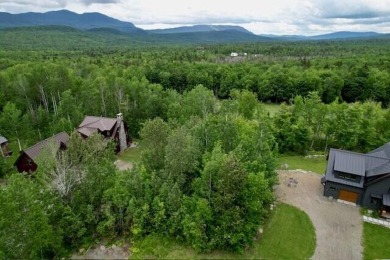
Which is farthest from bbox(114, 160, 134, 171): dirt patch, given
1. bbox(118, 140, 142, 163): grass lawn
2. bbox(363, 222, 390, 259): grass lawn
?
bbox(363, 222, 390, 259): grass lawn

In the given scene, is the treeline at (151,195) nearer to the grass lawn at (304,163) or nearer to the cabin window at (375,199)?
the cabin window at (375,199)

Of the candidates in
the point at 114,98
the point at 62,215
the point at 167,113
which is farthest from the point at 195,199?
the point at 114,98

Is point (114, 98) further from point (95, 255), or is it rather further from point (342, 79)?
point (342, 79)

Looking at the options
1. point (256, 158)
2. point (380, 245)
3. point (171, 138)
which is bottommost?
point (380, 245)

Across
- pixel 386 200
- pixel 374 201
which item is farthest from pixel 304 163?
pixel 386 200

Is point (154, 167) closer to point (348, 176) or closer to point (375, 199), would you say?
point (348, 176)

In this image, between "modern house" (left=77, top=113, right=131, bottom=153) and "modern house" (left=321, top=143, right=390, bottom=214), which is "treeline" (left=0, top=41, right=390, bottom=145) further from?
"modern house" (left=321, top=143, right=390, bottom=214)

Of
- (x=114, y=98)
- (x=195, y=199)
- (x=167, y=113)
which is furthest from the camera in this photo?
(x=114, y=98)
